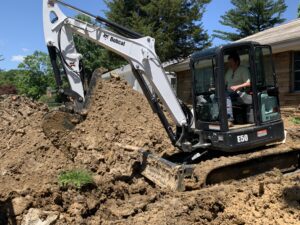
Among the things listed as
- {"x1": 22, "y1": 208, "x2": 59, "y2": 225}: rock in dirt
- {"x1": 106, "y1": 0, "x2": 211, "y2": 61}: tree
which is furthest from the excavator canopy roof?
{"x1": 106, "y1": 0, "x2": 211, "y2": 61}: tree

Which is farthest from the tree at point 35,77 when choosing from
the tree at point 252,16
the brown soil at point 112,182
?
the brown soil at point 112,182

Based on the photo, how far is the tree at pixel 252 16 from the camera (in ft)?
106

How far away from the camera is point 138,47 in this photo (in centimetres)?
757

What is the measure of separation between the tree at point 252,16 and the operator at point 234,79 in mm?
27051

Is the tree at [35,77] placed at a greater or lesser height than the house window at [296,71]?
greater

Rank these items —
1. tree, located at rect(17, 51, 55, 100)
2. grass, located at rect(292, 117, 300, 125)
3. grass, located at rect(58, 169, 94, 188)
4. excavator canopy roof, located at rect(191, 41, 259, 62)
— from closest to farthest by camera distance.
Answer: excavator canopy roof, located at rect(191, 41, 259, 62)
grass, located at rect(58, 169, 94, 188)
grass, located at rect(292, 117, 300, 125)
tree, located at rect(17, 51, 55, 100)

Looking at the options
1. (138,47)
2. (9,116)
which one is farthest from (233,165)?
(9,116)

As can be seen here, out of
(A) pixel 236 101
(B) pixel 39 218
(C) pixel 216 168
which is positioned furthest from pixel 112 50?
(B) pixel 39 218

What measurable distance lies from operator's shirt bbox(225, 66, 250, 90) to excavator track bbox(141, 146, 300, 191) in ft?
4.09

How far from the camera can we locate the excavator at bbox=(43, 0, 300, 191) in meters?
6.75

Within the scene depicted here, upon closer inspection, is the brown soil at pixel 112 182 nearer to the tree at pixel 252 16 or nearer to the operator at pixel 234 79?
the operator at pixel 234 79

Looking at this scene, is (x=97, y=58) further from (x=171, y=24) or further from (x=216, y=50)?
(x=216, y=50)

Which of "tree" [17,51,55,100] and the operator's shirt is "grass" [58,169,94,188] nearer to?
the operator's shirt

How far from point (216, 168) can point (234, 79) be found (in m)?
1.50
